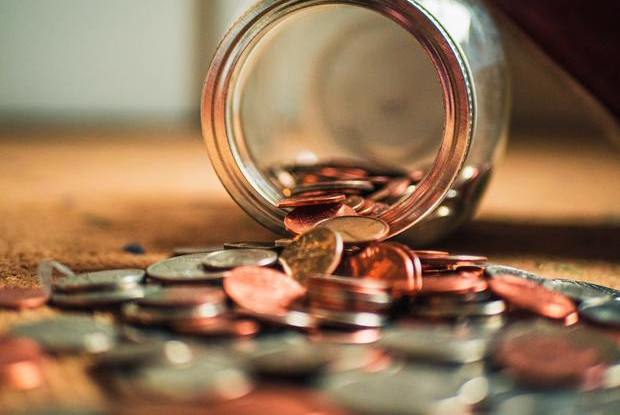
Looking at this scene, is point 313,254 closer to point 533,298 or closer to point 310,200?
point 310,200

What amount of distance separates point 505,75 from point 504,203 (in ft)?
1.77

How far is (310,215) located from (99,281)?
0.93 ft

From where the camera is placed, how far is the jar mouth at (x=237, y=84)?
96cm

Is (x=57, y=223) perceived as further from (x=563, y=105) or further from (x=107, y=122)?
(x=563, y=105)

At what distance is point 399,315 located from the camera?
2.62 ft

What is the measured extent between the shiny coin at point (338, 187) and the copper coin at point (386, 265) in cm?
17

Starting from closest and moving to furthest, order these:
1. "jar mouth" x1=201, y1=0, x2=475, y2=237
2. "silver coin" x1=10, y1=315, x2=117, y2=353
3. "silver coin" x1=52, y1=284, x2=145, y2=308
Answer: "silver coin" x1=10, y1=315, x2=117, y2=353 < "silver coin" x1=52, y1=284, x2=145, y2=308 < "jar mouth" x1=201, y1=0, x2=475, y2=237

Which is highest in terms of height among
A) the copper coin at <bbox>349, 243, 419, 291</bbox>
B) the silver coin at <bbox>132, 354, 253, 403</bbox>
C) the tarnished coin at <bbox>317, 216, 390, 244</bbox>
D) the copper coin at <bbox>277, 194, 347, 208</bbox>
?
the copper coin at <bbox>277, 194, 347, 208</bbox>

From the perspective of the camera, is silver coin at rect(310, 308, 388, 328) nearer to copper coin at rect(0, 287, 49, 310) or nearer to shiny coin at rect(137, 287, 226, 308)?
shiny coin at rect(137, 287, 226, 308)

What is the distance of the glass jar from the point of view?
97 cm

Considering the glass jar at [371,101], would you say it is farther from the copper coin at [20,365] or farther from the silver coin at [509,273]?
the copper coin at [20,365]

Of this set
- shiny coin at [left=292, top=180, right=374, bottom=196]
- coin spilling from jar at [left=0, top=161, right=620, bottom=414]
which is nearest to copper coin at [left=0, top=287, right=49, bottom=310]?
coin spilling from jar at [left=0, top=161, right=620, bottom=414]

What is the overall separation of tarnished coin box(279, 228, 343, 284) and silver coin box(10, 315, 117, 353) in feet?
0.74

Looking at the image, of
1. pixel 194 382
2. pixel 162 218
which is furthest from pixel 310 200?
pixel 162 218
